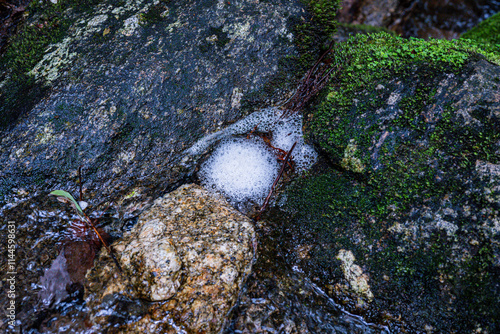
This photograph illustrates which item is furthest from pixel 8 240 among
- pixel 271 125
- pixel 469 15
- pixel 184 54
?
pixel 469 15

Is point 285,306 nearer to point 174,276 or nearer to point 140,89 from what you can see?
point 174,276

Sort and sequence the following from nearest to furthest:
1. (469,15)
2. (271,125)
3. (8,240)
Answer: (8,240) < (271,125) < (469,15)

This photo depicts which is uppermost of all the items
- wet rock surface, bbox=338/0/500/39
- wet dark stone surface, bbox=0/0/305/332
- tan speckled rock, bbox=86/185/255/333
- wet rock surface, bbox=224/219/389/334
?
wet dark stone surface, bbox=0/0/305/332

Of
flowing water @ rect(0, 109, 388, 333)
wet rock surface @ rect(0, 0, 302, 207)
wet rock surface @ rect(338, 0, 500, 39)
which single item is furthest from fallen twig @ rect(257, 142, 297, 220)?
wet rock surface @ rect(338, 0, 500, 39)

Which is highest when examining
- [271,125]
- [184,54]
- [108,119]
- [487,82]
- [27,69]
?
[27,69]

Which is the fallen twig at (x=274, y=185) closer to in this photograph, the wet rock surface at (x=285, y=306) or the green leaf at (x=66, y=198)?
the wet rock surface at (x=285, y=306)

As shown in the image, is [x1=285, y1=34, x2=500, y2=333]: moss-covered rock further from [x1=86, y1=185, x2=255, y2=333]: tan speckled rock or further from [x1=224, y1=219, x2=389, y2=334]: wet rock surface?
[x1=86, y1=185, x2=255, y2=333]: tan speckled rock

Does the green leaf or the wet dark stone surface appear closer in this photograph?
the green leaf

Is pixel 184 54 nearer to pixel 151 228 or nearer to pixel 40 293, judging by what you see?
pixel 151 228
